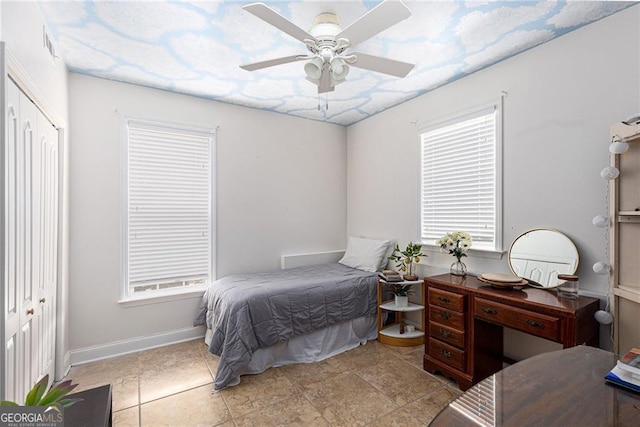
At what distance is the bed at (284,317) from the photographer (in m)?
2.50

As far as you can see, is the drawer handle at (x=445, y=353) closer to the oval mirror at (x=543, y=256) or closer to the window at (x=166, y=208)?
the oval mirror at (x=543, y=256)

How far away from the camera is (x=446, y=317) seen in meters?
2.47

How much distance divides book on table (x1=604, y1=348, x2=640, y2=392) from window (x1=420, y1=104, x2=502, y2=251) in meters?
1.72

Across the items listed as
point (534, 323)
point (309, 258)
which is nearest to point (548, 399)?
point (534, 323)

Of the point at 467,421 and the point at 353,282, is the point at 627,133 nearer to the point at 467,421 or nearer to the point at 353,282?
the point at 467,421

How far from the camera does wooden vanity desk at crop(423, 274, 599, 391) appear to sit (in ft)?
6.09

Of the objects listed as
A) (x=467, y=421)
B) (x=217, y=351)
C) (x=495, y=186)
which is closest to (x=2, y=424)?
(x=467, y=421)

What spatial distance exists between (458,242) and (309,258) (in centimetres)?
203

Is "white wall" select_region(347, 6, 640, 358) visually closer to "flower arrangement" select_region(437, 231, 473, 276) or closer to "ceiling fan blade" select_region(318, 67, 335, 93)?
"flower arrangement" select_region(437, 231, 473, 276)

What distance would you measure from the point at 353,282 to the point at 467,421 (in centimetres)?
242

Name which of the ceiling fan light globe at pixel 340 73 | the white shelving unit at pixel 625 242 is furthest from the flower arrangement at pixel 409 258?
the ceiling fan light globe at pixel 340 73

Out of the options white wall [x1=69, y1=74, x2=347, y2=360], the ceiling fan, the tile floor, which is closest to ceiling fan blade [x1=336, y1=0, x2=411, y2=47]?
the ceiling fan

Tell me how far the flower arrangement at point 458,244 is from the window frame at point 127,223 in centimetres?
256

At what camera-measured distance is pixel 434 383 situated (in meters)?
2.46
